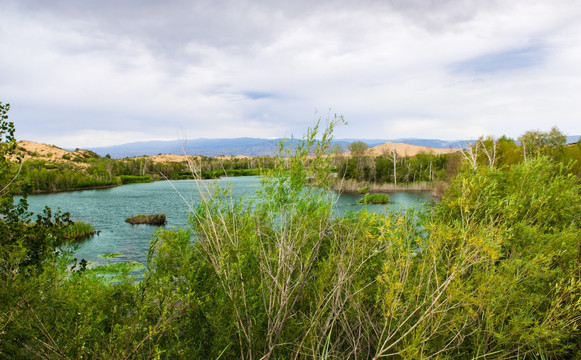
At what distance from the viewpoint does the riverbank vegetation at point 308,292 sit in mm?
2912

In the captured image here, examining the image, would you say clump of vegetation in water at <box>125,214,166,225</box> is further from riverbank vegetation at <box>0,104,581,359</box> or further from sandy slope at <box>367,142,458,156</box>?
sandy slope at <box>367,142,458,156</box>

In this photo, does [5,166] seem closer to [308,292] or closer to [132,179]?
[308,292]

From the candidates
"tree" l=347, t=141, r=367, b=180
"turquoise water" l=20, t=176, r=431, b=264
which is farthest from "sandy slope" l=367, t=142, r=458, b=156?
"turquoise water" l=20, t=176, r=431, b=264

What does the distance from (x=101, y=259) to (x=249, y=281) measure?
1894cm

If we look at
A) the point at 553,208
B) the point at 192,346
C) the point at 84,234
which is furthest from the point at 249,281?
the point at 84,234

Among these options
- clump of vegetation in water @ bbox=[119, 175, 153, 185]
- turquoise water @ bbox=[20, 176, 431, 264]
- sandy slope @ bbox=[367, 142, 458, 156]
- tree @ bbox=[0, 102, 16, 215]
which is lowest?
turquoise water @ bbox=[20, 176, 431, 264]

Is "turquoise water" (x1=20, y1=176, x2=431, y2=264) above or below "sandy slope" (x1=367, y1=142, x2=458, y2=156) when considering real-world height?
below

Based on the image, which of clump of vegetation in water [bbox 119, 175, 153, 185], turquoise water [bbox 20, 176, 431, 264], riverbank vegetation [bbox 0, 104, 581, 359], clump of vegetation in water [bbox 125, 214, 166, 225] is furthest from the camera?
clump of vegetation in water [bbox 119, 175, 153, 185]

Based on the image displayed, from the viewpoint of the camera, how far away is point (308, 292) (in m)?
4.35

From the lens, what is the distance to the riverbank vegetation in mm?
2912

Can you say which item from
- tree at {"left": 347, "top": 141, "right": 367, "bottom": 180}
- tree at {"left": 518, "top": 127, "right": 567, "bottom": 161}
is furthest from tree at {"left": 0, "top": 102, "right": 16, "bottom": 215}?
tree at {"left": 347, "top": 141, "right": 367, "bottom": 180}

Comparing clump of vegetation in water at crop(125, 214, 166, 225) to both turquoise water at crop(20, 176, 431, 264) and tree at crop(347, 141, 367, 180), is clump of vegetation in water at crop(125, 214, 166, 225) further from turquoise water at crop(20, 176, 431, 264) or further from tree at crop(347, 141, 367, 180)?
tree at crop(347, 141, 367, 180)

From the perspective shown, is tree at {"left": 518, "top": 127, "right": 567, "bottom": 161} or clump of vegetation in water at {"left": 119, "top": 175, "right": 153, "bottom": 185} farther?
clump of vegetation in water at {"left": 119, "top": 175, "right": 153, "bottom": 185}

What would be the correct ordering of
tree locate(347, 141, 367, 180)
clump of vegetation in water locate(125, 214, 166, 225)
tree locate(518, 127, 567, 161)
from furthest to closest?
tree locate(347, 141, 367, 180), tree locate(518, 127, 567, 161), clump of vegetation in water locate(125, 214, 166, 225)
